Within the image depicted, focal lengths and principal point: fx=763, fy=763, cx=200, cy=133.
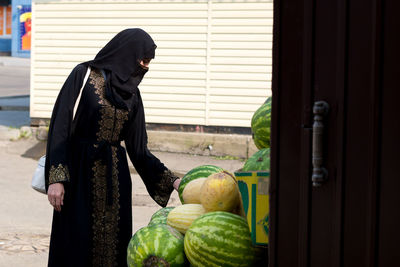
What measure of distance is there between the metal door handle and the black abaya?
2024 mm

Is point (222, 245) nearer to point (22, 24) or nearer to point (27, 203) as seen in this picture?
point (27, 203)

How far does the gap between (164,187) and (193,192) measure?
35.2 inches

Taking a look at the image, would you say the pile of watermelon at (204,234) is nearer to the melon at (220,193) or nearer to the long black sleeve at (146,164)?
the melon at (220,193)

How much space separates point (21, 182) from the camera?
35.0 feet

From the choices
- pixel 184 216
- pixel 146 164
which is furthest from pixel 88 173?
pixel 184 216

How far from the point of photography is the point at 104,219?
465 centimetres

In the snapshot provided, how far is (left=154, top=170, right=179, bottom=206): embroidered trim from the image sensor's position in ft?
16.1

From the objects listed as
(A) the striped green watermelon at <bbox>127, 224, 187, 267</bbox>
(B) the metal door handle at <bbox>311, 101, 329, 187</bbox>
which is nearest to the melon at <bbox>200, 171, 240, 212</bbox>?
(A) the striped green watermelon at <bbox>127, 224, 187, 267</bbox>

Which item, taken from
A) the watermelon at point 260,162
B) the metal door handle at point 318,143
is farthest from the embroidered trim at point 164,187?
the metal door handle at point 318,143

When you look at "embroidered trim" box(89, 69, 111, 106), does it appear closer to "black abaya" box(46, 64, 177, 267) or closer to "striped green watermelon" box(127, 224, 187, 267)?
"black abaya" box(46, 64, 177, 267)

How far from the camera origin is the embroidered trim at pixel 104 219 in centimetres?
462

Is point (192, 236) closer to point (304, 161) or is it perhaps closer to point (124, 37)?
point (304, 161)

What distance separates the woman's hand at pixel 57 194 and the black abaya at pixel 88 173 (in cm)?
4

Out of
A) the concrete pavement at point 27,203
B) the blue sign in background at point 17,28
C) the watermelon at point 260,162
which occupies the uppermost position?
the blue sign in background at point 17,28
